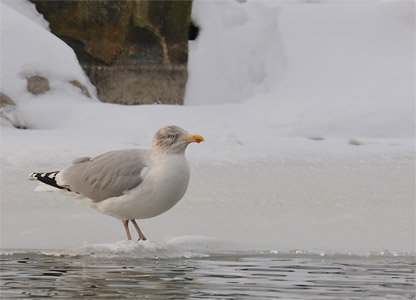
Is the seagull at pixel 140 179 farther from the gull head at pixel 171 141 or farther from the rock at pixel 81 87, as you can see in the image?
the rock at pixel 81 87

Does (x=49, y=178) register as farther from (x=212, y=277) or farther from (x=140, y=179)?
(x=212, y=277)

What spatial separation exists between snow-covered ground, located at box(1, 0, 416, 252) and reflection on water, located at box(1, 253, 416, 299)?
0.46 m

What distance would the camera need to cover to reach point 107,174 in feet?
19.1

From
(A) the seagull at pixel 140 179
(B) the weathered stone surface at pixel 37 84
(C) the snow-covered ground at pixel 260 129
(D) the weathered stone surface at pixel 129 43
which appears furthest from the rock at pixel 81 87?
(A) the seagull at pixel 140 179

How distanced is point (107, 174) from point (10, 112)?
4304mm

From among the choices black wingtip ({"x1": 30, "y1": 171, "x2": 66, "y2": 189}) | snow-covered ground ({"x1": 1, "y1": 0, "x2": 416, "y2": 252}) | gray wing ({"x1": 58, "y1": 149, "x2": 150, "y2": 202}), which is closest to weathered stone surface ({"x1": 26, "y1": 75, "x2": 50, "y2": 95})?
snow-covered ground ({"x1": 1, "y1": 0, "x2": 416, "y2": 252})

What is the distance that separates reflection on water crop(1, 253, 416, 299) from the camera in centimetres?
434

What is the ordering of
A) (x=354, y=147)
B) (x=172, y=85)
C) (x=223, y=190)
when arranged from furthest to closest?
(x=172, y=85) → (x=354, y=147) → (x=223, y=190)

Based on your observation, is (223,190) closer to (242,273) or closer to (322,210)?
(322,210)

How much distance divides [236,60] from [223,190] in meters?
6.12

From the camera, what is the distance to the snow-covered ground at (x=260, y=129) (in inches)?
249

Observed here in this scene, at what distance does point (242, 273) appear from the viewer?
4.94 metres

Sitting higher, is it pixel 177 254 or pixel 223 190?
pixel 223 190

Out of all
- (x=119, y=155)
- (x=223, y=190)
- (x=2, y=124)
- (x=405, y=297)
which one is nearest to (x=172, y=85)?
(x=2, y=124)
